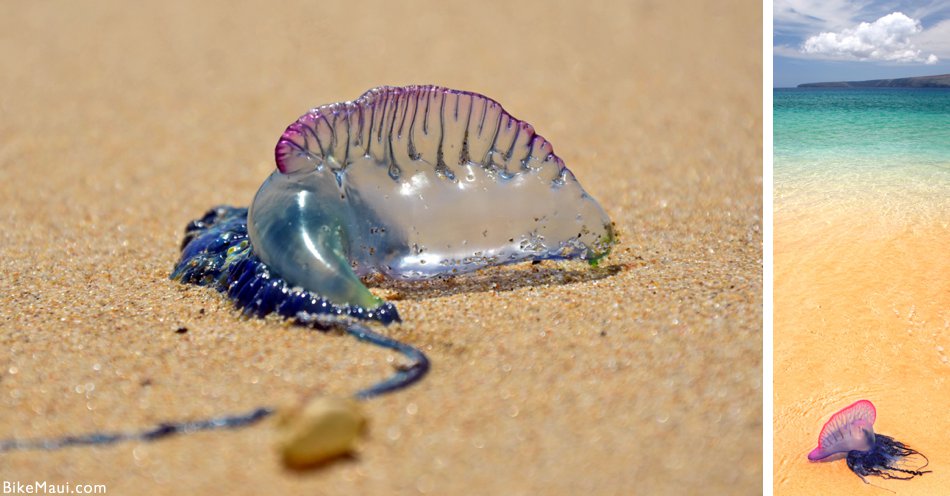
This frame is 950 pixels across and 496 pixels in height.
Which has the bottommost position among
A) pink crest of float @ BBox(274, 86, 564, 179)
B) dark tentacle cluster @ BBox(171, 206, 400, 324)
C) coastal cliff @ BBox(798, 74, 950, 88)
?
dark tentacle cluster @ BBox(171, 206, 400, 324)

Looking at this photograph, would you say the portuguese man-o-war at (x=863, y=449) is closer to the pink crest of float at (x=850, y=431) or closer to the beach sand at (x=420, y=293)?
the pink crest of float at (x=850, y=431)

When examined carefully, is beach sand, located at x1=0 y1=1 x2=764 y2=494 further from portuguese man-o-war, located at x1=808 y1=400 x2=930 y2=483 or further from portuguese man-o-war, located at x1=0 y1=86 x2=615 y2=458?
portuguese man-o-war, located at x1=808 y1=400 x2=930 y2=483

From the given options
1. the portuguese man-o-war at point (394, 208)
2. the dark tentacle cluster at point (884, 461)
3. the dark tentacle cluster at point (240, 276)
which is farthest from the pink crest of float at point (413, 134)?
the dark tentacle cluster at point (884, 461)

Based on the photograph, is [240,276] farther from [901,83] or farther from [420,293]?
[901,83]

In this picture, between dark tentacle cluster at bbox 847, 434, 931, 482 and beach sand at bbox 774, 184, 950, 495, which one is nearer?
dark tentacle cluster at bbox 847, 434, 931, 482

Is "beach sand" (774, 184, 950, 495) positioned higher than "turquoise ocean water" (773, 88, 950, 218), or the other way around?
"turquoise ocean water" (773, 88, 950, 218)

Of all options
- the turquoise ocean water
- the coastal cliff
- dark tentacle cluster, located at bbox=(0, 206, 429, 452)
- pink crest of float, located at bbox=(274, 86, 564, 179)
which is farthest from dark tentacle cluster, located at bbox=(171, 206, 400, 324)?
the coastal cliff
